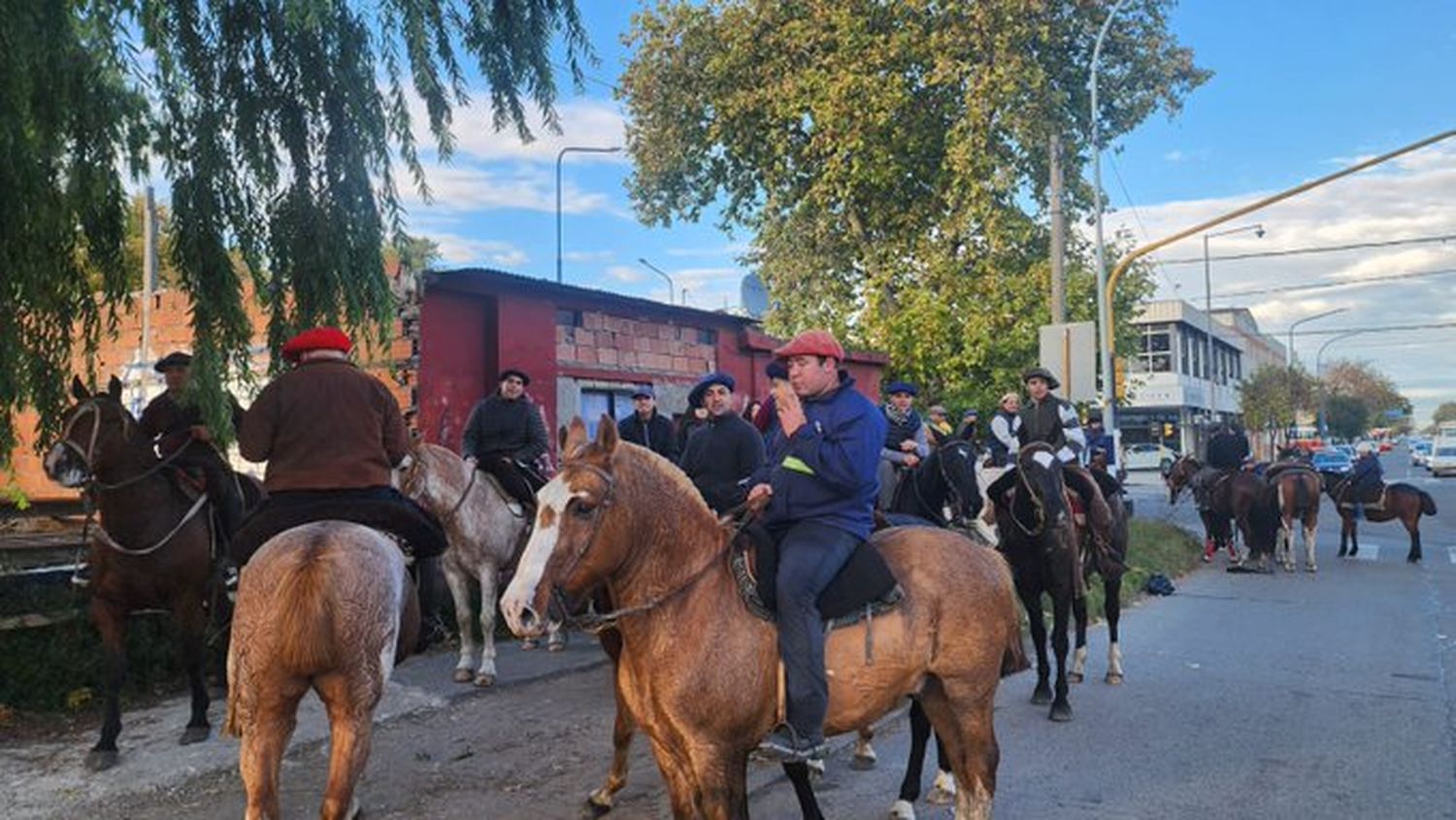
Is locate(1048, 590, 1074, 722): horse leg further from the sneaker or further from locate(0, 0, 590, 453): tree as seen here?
locate(0, 0, 590, 453): tree

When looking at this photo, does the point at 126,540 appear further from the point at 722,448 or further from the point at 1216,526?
the point at 1216,526

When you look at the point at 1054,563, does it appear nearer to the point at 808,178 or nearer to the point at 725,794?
the point at 725,794

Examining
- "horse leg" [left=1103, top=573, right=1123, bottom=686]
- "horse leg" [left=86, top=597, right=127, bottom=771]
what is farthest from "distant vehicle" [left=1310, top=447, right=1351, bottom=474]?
"horse leg" [left=86, top=597, right=127, bottom=771]

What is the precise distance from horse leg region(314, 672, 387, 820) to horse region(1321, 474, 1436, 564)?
17693mm

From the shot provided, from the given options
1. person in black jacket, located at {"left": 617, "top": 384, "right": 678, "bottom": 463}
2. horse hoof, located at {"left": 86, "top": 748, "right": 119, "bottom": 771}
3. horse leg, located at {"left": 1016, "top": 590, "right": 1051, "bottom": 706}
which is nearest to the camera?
horse hoof, located at {"left": 86, "top": 748, "right": 119, "bottom": 771}

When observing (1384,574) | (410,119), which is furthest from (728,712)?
(1384,574)

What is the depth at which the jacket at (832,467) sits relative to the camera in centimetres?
420

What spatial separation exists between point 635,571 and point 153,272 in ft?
67.6

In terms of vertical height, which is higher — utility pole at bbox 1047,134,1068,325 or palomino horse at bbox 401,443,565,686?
utility pole at bbox 1047,134,1068,325

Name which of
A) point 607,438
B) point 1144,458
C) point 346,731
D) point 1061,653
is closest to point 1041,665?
point 1061,653

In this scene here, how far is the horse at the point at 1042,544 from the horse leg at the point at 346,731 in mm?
5135

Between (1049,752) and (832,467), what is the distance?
3.45 metres

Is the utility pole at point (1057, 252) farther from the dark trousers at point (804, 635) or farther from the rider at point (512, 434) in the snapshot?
the dark trousers at point (804, 635)

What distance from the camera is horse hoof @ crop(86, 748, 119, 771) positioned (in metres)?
6.12
